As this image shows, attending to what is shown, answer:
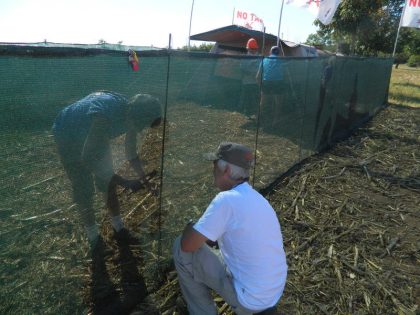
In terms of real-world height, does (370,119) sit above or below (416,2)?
below

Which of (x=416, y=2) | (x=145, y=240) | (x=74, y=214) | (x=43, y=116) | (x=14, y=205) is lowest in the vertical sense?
(x=145, y=240)

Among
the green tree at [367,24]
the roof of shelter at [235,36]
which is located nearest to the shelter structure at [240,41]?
the roof of shelter at [235,36]

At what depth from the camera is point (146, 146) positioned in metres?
2.73

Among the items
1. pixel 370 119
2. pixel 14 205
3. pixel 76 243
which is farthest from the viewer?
pixel 370 119

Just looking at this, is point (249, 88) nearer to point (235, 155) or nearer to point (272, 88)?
point (272, 88)

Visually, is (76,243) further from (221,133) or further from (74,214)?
(221,133)

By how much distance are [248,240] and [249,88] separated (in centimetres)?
262

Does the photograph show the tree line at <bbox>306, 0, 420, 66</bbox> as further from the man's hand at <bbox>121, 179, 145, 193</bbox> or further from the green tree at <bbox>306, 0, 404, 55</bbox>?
the man's hand at <bbox>121, 179, 145, 193</bbox>

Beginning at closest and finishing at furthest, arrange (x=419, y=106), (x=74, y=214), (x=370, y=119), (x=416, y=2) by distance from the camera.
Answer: (x=74, y=214) → (x=370, y=119) → (x=416, y=2) → (x=419, y=106)

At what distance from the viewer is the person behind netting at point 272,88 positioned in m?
4.45

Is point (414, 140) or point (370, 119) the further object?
point (370, 119)

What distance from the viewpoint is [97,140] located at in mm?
Answer: 2342

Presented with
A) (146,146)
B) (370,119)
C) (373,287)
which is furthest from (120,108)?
(370,119)

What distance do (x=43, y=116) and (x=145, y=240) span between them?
4.30ft
